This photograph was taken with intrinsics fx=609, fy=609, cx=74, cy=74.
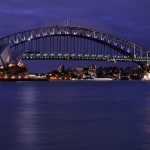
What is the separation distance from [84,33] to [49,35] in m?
5.98

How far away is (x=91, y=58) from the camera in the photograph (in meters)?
94.8

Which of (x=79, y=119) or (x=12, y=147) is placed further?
(x=79, y=119)

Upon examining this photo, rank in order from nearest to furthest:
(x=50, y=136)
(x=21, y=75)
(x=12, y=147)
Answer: (x=12, y=147) → (x=50, y=136) → (x=21, y=75)

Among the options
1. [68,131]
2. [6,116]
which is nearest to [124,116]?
[6,116]

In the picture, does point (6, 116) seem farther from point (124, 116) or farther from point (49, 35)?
point (49, 35)

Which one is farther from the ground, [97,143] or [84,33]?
[84,33]

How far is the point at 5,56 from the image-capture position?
104312 mm

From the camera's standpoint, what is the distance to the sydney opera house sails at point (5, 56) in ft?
333

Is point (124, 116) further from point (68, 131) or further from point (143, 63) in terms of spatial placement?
point (143, 63)

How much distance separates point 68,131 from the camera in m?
18.6

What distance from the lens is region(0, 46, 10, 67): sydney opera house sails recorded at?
101412 mm

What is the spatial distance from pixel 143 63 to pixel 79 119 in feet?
283

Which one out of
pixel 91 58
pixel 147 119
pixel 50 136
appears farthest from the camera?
pixel 91 58

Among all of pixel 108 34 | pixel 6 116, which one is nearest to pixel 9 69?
pixel 108 34
